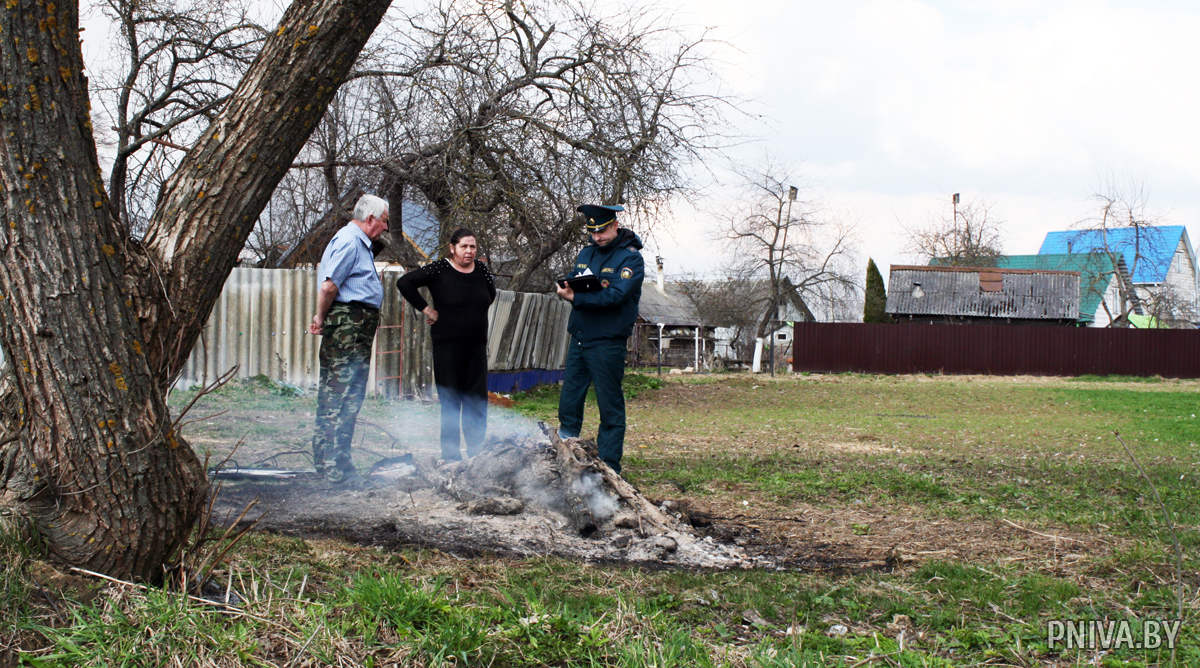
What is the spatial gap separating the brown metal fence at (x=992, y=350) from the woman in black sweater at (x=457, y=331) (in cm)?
2212

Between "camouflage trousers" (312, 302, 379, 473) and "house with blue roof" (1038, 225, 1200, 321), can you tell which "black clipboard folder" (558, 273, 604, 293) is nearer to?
"camouflage trousers" (312, 302, 379, 473)

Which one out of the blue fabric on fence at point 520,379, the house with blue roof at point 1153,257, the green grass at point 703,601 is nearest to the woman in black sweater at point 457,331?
the green grass at point 703,601

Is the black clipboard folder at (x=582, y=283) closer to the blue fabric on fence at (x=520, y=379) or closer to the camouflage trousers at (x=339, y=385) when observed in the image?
the camouflage trousers at (x=339, y=385)

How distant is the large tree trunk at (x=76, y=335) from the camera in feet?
7.29

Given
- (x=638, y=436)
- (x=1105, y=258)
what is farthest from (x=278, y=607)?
(x=1105, y=258)

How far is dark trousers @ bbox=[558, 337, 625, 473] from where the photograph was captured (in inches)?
197

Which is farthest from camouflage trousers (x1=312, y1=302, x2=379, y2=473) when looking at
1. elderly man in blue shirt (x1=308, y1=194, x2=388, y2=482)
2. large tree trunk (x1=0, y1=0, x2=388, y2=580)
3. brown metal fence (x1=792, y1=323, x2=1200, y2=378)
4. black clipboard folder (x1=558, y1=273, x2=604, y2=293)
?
brown metal fence (x1=792, y1=323, x2=1200, y2=378)

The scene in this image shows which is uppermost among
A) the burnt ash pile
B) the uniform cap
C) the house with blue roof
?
the house with blue roof

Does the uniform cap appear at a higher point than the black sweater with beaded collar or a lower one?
higher

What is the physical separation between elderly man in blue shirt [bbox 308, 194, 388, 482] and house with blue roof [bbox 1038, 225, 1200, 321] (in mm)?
36913

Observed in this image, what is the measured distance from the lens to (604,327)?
199 inches

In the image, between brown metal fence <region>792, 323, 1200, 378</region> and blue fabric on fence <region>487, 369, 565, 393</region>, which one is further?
brown metal fence <region>792, 323, 1200, 378</region>

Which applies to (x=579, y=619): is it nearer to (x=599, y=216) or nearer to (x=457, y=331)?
(x=457, y=331)

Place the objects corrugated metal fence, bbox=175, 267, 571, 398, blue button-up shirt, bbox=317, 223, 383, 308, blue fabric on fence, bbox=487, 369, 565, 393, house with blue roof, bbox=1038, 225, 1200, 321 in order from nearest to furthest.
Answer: blue button-up shirt, bbox=317, 223, 383, 308
corrugated metal fence, bbox=175, 267, 571, 398
blue fabric on fence, bbox=487, 369, 565, 393
house with blue roof, bbox=1038, 225, 1200, 321
